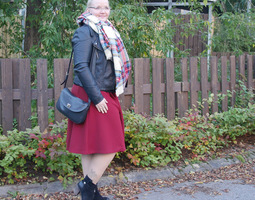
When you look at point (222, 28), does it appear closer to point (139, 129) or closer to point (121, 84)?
point (139, 129)

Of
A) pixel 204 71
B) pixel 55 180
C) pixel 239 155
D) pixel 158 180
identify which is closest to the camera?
pixel 55 180

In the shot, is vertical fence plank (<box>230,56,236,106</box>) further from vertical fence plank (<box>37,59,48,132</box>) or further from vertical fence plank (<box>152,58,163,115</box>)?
vertical fence plank (<box>37,59,48,132</box>)

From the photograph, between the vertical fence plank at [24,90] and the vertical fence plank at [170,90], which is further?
the vertical fence plank at [170,90]

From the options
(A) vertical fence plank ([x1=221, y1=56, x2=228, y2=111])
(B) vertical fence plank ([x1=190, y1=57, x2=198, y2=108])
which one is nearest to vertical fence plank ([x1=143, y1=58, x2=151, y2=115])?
(B) vertical fence plank ([x1=190, y1=57, x2=198, y2=108])

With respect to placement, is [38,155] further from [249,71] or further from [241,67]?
[249,71]

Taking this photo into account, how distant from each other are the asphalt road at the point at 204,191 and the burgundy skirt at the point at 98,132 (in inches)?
32.7

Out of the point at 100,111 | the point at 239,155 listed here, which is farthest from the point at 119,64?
the point at 239,155

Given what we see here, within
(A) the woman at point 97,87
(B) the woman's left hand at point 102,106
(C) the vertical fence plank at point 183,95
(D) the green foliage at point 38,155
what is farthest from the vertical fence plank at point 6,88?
(C) the vertical fence plank at point 183,95

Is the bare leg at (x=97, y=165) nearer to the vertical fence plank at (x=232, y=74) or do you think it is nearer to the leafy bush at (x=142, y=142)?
the leafy bush at (x=142, y=142)

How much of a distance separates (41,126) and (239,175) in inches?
92.8

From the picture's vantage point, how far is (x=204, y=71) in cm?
533

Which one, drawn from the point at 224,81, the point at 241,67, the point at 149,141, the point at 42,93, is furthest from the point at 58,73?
the point at 241,67

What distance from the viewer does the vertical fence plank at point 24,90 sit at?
4000mm

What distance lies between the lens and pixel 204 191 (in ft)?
11.8
